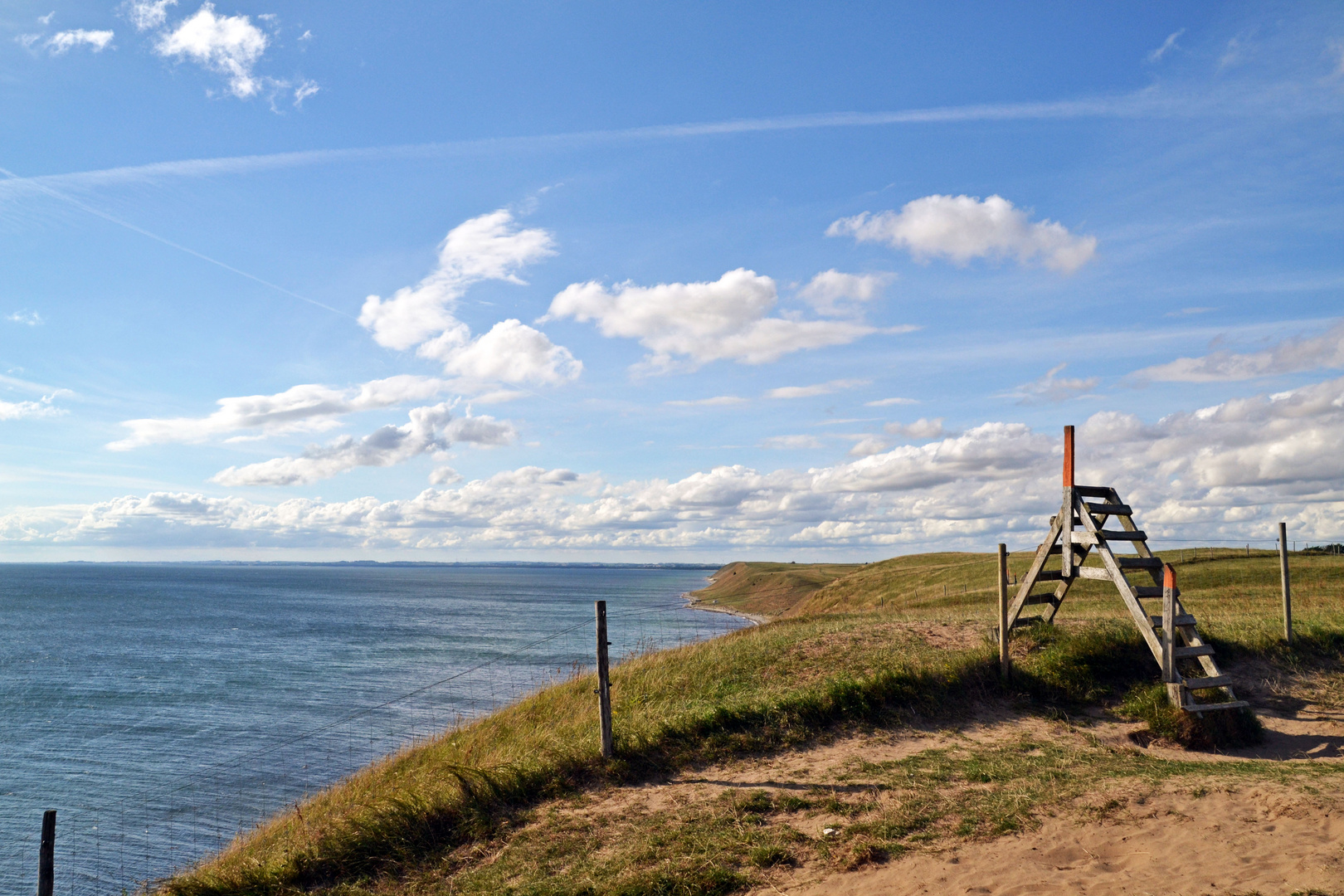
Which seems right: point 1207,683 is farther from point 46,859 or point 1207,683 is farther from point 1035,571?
point 46,859

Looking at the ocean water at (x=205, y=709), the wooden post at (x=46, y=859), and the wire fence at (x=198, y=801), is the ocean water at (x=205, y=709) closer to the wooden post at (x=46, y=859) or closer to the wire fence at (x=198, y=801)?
the wire fence at (x=198, y=801)

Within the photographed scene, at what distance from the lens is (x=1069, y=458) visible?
596 inches

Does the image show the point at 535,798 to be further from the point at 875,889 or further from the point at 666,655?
the point at 666,655

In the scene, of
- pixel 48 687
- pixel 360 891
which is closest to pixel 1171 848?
pixel 360 891

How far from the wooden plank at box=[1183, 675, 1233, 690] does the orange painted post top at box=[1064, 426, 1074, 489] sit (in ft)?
13.5

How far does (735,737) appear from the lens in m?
11.6

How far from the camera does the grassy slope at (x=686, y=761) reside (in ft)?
27.1

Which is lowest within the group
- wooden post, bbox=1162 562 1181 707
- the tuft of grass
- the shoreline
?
the shoreline

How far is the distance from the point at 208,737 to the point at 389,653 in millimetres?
27870

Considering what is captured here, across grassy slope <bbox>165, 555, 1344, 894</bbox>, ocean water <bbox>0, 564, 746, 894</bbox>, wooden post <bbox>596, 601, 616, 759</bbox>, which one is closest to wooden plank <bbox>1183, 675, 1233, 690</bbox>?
grassy slope <bbox>165, 555, 1344, 894</bbox>

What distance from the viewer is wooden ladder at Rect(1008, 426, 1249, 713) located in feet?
40.5

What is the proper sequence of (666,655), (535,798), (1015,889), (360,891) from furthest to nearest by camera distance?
(666,655)
(535,798)
(360,891)
(1015,889)

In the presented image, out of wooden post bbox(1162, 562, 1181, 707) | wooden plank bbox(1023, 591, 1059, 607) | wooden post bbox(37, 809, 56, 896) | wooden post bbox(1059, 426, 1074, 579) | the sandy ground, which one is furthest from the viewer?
wooden plank bbox(1023, 591, 1059, 607)

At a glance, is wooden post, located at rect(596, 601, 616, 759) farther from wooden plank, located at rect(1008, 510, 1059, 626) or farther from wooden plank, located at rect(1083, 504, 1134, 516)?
wooden plank, located at rect(1083, 504, 1134, 516)
